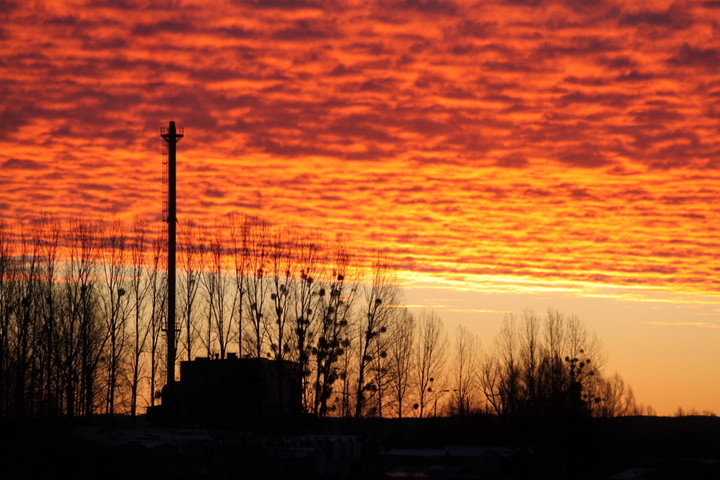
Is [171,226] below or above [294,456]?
above

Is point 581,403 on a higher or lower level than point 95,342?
lower

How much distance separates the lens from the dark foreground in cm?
5421

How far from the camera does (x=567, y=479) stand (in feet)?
Answer: 208

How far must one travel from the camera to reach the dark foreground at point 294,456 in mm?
54206

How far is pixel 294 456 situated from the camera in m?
58.8

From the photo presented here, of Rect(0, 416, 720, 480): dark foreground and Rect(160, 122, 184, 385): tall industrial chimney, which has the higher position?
Rect(160, 122, 184, 385): tall industrial chimney

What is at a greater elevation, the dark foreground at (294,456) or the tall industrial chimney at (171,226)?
the tall industrial chimney at (171,226)

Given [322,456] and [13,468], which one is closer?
[13,468]

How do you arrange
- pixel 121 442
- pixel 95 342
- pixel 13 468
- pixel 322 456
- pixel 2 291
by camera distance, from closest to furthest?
pixel 13 468
pixel 121 442
pixel 322 456
pixel 2 291
pixel 95 342

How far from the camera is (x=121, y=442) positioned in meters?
55.8

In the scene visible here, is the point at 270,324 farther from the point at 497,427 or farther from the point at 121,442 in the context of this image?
the point at 497,427

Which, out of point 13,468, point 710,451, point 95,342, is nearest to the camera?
point 13,468

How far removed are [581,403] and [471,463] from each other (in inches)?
488

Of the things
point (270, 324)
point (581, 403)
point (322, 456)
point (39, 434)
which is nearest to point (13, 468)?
point (39, 434)
